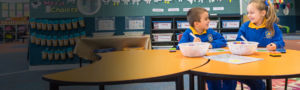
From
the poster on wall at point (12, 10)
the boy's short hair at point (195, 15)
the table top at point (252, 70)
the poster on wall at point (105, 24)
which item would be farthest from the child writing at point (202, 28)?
the poster on wall at point (12, 10)

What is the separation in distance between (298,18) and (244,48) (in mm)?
14226

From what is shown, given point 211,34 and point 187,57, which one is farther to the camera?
point 211,34

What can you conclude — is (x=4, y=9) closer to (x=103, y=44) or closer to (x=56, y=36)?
(x=56, y=36)

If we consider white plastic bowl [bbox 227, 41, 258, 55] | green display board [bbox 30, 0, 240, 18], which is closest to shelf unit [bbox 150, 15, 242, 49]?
green display board [bbox 30, 0, 240, 18]

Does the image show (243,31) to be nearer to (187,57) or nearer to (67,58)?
(187,57)

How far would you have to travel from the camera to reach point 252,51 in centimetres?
116

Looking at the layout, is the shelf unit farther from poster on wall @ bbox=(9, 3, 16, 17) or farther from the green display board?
poster on wall @ bbox=(9, 3, 16, 17)

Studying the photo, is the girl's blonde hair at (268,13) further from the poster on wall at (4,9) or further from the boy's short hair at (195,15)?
the poster on wall at (4,9)

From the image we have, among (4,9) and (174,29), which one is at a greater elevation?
(4,9)

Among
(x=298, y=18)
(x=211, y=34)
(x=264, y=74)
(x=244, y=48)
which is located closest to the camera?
(x=264, y=74)

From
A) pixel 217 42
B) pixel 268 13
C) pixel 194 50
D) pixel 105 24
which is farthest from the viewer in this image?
pixel 105 24

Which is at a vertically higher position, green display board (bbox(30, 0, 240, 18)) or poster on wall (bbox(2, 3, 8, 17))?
poster on wall (bbox(2, 3, 8, 17))

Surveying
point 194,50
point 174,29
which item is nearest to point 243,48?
point 194,50

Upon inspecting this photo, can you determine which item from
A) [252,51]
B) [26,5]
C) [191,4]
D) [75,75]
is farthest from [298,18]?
[26,5]
